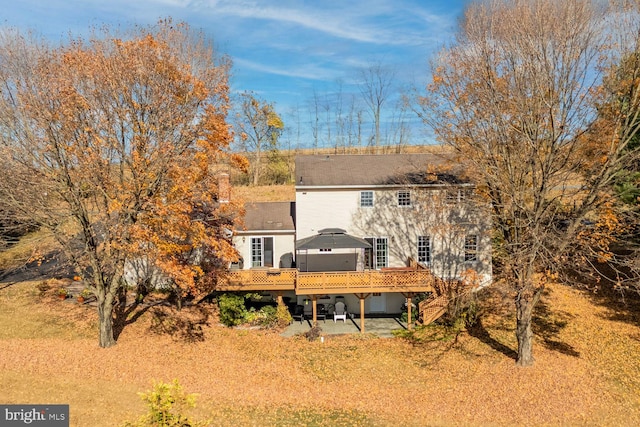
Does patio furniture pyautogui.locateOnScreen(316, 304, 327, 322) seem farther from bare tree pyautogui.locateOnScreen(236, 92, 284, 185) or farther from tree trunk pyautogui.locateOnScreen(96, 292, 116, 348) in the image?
bare tree pyautogui.locateOnScreen(236, 92, 284, 185)

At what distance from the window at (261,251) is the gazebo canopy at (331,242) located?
275 centimetres

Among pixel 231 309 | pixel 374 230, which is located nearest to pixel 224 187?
pixel 231 309

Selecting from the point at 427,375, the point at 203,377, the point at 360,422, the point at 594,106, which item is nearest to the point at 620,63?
the point at 594,106

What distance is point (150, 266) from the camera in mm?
25891

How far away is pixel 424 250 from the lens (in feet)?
85.7

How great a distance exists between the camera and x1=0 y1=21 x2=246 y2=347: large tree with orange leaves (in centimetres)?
1650

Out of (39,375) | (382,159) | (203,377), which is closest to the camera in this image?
(39,375)

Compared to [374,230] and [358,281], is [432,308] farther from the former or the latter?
[374,230]

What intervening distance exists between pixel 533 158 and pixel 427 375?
Answer: 378 inches

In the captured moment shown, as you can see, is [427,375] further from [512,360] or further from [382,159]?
[382,159]

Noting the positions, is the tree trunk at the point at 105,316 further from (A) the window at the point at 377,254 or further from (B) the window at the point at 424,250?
(B) the window at the point at 424,250

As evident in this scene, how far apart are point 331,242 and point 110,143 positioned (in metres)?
11.6

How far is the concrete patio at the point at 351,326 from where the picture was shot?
2247 cm

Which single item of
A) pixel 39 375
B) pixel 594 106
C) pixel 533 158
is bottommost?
pixel 39 375
